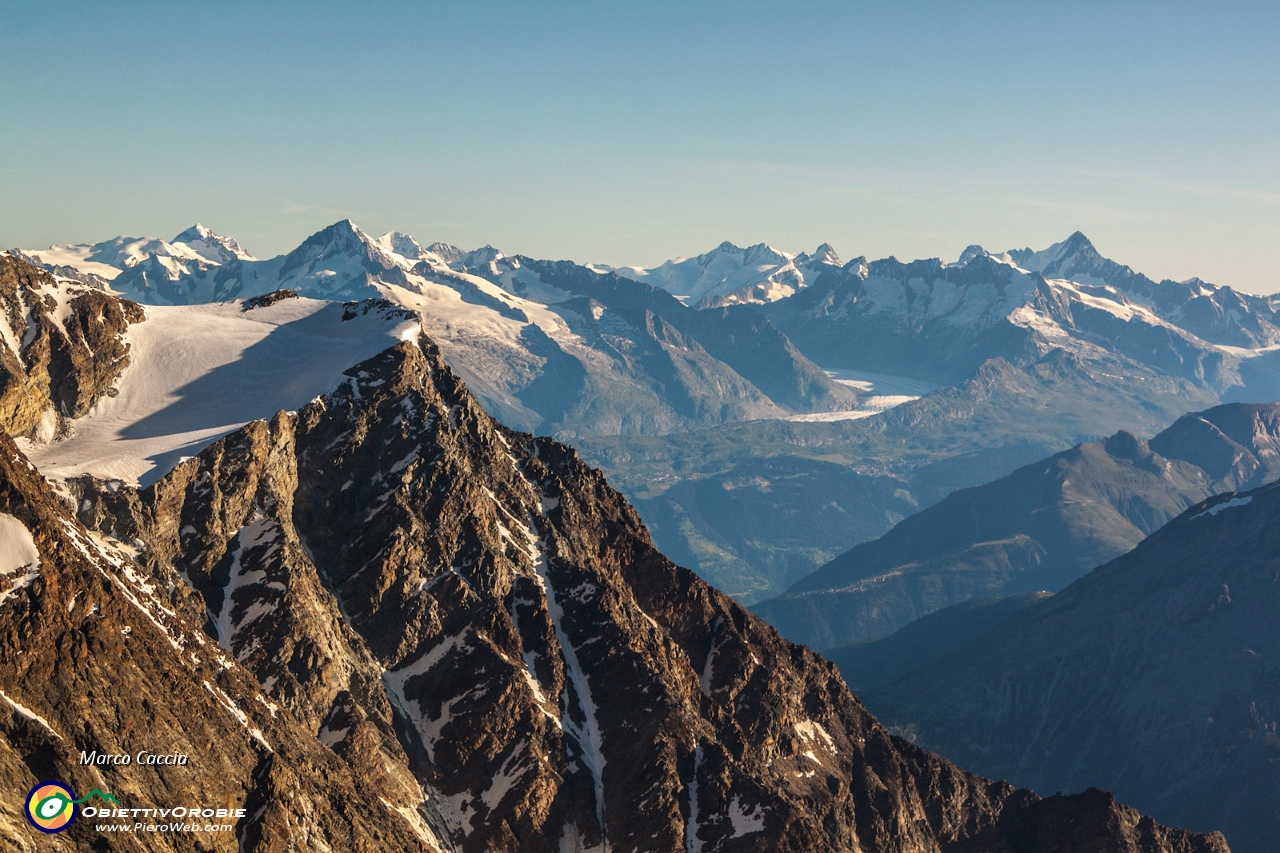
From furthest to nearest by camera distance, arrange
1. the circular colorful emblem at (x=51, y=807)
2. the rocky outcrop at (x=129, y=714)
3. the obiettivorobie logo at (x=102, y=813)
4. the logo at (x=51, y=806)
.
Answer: the rocky outcrop at (x=129, y=714)
the obiettivorobie logo at (x=102, y=813)
the logo at (x=51, y=806)
the circular colorful emblem at (x=51, y=807)

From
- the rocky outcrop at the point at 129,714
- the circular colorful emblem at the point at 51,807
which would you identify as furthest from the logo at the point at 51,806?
the rocky outcrop at the point at 129,714

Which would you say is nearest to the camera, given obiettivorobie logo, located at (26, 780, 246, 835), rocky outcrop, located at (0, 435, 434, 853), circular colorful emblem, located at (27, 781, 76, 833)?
circular colorful emblem, located at (27, 781, 76, 833)

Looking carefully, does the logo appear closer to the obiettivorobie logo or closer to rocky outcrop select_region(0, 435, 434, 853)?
the obiettivorobie logo

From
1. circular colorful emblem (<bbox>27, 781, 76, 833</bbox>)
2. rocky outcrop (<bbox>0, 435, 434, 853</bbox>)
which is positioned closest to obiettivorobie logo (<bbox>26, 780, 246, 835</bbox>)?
circular colorful emblem (<bbox>27, 781, 76, 833</bbox>)

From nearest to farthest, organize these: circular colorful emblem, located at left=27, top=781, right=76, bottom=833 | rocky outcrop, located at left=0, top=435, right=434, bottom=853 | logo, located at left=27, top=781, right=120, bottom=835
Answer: circular colorful emblem, located at left=27, top=781, right=76, bottom=833
logo, located at left=27, top=781, right=120, bottom=835
rocky outcrop, located at left=0, top=435, right=434, bottom=853

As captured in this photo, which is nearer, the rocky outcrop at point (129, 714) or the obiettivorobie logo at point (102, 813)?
the obiettivorobie logo at point (102, 813)

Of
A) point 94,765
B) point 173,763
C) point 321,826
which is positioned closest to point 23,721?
point 94,765

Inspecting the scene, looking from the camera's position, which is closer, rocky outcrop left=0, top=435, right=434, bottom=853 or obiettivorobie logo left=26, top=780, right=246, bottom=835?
obiettivorobie logo left=26, top=780, right=246, bottom=835

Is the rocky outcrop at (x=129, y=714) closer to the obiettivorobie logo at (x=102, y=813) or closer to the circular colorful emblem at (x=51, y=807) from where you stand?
the obiettivorobie logo at (x=102, y=813)
